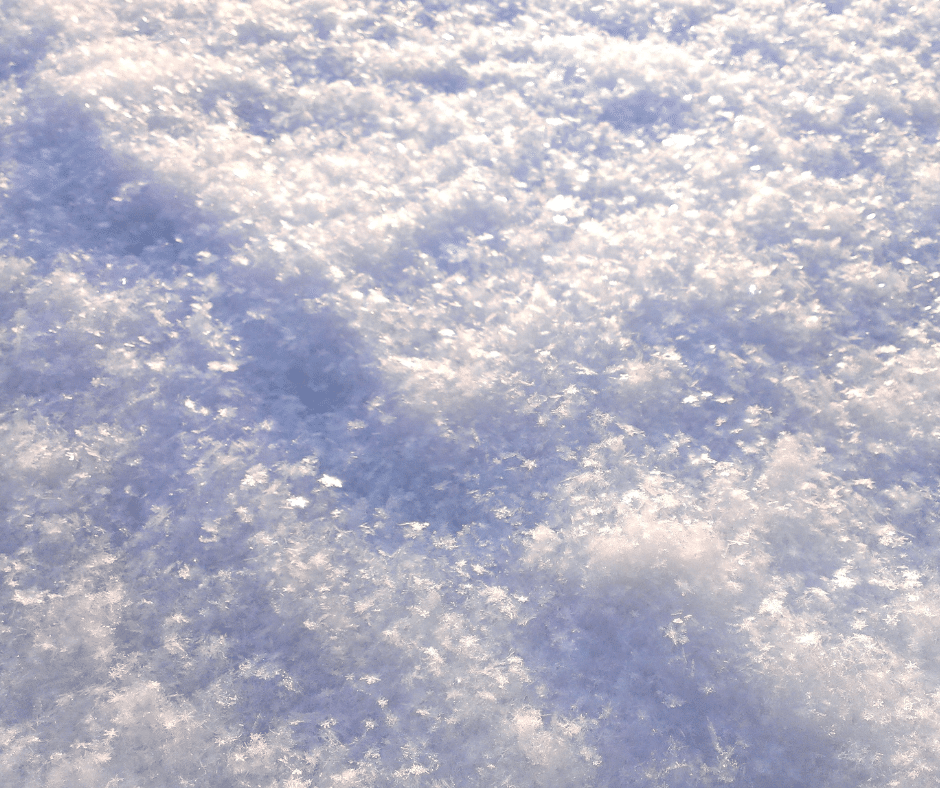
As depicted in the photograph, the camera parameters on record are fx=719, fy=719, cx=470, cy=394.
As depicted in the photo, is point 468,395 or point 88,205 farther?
point 88,205

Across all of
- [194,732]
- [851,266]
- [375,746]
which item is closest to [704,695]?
[375,746]

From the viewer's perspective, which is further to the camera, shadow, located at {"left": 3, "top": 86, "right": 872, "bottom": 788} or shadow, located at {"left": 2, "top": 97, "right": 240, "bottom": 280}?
shadow, located at {"left": 2, "top": 97, "right": 240, "bottom": 280}

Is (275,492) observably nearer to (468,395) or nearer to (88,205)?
(468,395)

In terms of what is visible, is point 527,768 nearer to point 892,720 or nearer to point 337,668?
point 337,668

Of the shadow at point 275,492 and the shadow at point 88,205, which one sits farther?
the shadow at point 88,205

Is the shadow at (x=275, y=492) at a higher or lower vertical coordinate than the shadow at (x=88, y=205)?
lower

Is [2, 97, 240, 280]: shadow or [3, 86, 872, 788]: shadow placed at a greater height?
[2, 97, 240, 280]: shadow

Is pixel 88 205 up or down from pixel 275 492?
up

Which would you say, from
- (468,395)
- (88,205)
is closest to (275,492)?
(468,395)
